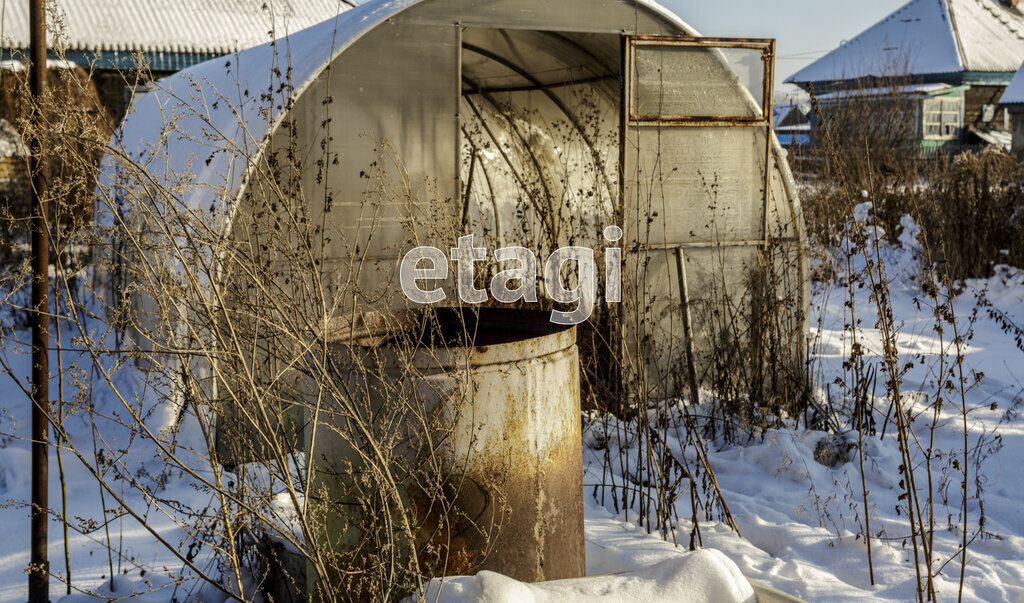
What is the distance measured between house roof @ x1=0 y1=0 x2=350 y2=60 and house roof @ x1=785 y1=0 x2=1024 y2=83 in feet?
60.4

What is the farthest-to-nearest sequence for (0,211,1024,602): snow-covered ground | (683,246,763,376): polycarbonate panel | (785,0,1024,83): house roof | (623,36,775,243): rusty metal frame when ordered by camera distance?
1. (785,0,1024,83): house roof
2. (683,246,763,376): polycarbonate panel
3. (623,36,775,243): rusty metal frame
4. (0,211,1024,602): snow-covered ground

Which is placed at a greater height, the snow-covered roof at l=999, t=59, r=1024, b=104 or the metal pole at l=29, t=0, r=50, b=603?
the snow-covered roof at l=999, t=59, r=1024, b=104

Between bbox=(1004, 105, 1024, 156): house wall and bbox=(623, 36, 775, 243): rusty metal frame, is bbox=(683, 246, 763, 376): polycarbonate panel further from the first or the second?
bbox=(1004, 105, 1024, 156): house wall

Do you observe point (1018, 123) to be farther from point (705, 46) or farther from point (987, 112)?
point (705, 46)

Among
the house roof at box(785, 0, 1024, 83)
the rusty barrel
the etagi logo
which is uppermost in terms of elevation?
the house roof at box(785, 0, 1024, 83)

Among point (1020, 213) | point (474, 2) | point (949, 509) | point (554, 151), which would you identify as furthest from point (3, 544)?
point (1020, 213)

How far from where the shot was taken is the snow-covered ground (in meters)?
3.17

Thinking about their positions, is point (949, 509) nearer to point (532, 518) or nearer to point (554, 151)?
point (532, 518)

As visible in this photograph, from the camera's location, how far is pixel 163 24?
2447 centimetres

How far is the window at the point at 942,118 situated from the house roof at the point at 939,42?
1235 mm

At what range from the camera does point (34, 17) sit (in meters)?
3.78

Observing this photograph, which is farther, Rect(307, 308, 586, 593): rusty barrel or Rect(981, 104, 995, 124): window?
Rect(981, 104, 995, 124): window

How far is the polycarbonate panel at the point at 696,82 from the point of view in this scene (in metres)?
7.27

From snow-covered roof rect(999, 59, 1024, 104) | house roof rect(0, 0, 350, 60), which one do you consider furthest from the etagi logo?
snow-covered roof rect(999, 59, 1024, 104)
